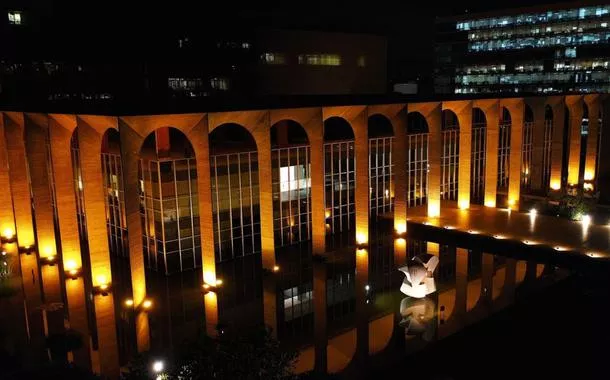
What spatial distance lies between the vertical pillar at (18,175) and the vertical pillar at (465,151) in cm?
2461

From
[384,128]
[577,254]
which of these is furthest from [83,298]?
[384,128]

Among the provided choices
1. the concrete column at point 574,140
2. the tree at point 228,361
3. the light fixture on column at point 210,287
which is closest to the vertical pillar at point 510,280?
the light fixture on column at point 210,287

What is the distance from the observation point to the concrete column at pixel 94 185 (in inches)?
827

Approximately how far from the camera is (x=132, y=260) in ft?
67.2

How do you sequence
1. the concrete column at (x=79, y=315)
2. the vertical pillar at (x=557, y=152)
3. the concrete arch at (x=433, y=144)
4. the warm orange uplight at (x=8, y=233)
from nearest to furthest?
1. the concrete column at (x=79, y=315)
2. the warm orange uplight at (x=8, y=233)
3. the concrete arch at (x=433, y=144)
4. the vertical pillar at (x=557, y=152)

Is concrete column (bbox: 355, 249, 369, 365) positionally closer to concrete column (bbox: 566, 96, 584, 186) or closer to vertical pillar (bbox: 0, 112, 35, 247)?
vertical pillar (bbox: 0, 112, 35, 247)

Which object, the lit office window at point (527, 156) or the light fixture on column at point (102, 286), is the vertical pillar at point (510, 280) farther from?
the lit office window at point (527, 156)

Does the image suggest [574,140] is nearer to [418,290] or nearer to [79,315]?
[418,290]

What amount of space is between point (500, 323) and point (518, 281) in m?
4.83

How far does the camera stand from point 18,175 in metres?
27.4

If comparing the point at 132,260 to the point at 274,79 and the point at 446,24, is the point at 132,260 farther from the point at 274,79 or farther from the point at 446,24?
the point at 446,24

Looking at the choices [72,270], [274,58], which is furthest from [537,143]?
[72,270]

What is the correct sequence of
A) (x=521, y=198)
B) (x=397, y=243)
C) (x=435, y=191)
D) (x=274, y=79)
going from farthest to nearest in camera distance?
(x=274, y=79) → (x=521, y=198) → (x=435, y=191) → (x=397, y=243)

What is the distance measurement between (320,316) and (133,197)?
833cm
